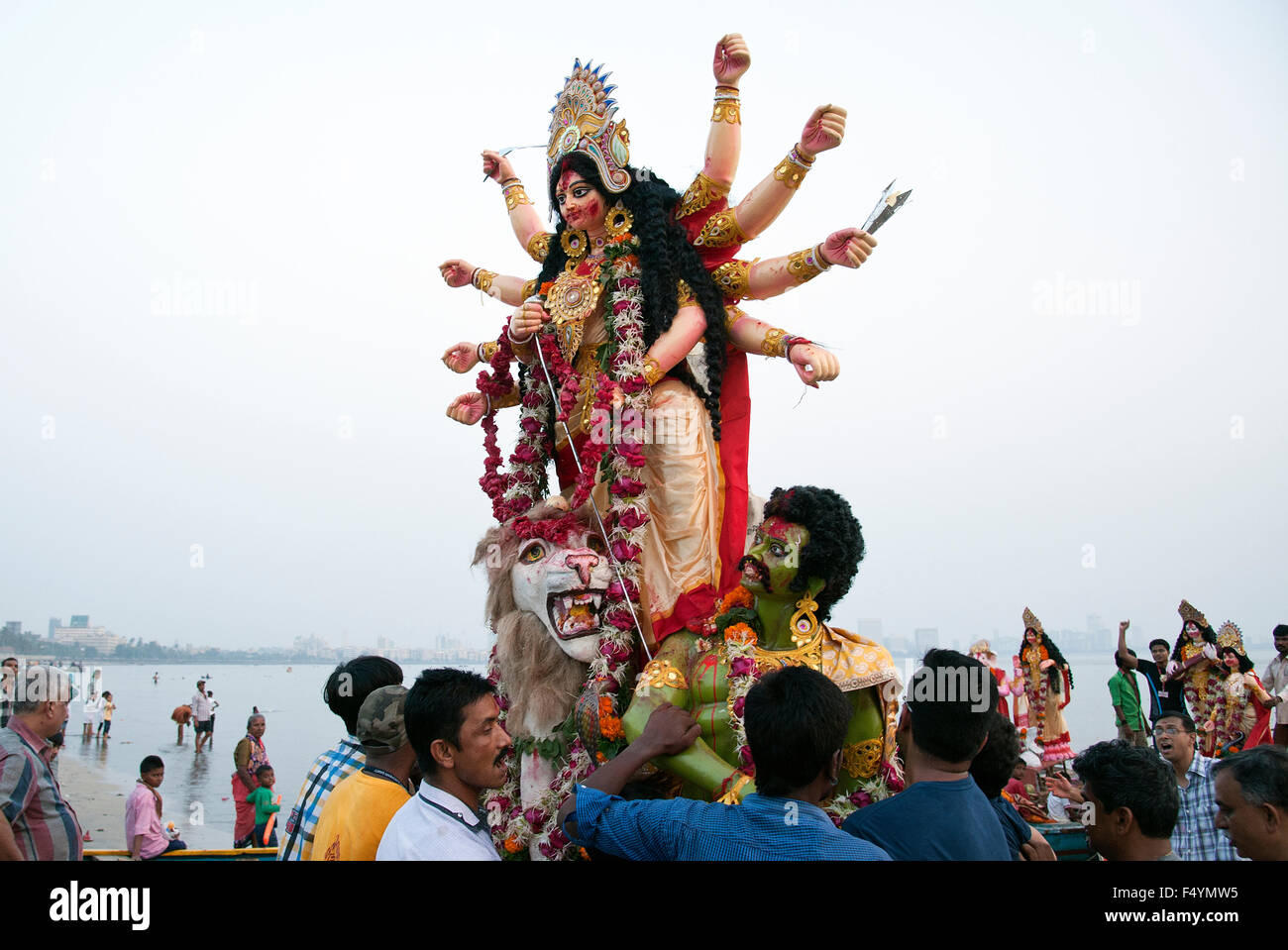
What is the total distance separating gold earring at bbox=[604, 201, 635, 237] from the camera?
5516 millimetres

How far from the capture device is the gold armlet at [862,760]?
4.12 metres

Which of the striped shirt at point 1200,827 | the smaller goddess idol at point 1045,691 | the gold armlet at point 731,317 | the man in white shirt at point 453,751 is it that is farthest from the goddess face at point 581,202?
the smaller goddess idol at point 1045,691

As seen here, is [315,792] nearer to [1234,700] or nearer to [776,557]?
[776,557]

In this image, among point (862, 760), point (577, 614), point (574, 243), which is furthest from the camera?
point (574, 243)

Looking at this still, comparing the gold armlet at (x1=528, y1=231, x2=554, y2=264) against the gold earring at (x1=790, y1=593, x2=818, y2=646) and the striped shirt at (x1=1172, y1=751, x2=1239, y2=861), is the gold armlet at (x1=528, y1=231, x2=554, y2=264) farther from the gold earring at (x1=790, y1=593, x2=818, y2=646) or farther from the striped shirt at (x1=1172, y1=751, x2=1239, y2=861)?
the striped shirt at (x1=1172, y1=751, x2=1239, y2=861)

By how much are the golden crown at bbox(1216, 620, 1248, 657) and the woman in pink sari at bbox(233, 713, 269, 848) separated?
9681 millimetres

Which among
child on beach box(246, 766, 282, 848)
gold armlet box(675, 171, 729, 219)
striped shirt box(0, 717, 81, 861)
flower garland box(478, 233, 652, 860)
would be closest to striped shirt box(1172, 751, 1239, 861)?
flower garland box(478, 233, 652, 860)

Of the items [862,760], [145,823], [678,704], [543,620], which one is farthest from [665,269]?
[145,823]

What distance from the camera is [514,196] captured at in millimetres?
6492

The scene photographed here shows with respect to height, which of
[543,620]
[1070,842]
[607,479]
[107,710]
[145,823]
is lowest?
[107,710]

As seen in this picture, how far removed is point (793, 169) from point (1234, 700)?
315 inches

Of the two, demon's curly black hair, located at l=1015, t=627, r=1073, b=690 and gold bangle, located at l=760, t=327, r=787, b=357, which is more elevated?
gold bangle, located at l=760, t=327, r=787, b=357

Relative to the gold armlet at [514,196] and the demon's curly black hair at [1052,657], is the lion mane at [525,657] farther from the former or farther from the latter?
the demon's curly black hair at [1052,657]
